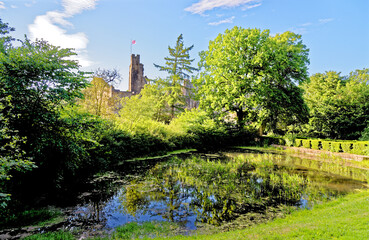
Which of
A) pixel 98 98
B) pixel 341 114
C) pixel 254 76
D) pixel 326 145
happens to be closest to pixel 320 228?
pixel 98 98

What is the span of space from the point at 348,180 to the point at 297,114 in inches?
633

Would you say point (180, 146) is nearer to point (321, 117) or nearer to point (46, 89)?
point (46, 89)

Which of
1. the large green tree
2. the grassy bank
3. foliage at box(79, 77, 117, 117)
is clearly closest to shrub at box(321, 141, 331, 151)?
the grassy bank

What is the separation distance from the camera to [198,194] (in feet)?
24.2

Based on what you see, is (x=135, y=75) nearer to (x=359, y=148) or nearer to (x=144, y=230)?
(x=359, y=148)

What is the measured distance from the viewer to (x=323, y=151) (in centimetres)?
1800

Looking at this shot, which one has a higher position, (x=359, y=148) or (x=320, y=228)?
(x=359, y=148)

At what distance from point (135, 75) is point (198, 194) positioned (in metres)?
48.8

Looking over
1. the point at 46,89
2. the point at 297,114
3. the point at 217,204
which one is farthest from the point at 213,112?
the point at 46,89

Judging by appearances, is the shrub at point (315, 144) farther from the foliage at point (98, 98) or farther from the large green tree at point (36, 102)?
the large green tree at point (36, 102)

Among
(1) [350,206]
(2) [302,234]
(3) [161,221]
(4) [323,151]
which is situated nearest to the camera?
(2) [302,234]

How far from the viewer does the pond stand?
215 inches

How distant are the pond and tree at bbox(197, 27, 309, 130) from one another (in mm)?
12314

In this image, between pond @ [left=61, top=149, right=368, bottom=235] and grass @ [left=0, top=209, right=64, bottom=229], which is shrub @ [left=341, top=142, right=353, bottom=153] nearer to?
pond @ [left=61, top=149, right=368, bottom=235]
